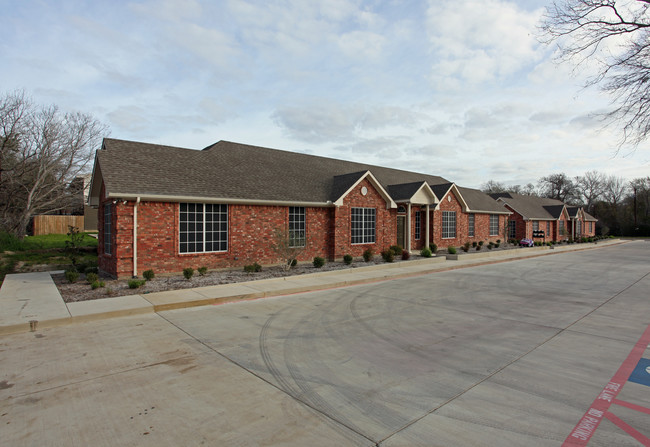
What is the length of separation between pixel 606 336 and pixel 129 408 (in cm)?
819

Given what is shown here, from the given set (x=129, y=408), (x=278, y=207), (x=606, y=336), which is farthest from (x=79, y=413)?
(x=278, y=207)

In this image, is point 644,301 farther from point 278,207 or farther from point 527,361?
point 278,207

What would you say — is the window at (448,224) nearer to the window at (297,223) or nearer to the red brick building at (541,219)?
the window at (297,223)

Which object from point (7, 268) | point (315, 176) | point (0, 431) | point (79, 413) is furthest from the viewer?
point (315, 176)

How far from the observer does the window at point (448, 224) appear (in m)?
26.1

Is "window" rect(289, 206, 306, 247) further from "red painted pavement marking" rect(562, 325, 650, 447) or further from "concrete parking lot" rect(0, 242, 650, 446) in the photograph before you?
"red painted pavement marking" rect(562, 325, 650, 447)

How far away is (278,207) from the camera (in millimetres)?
16328

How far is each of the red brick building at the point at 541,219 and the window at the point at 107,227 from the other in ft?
121

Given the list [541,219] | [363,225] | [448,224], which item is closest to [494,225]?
[448,224]

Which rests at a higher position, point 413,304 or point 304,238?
point 304,238

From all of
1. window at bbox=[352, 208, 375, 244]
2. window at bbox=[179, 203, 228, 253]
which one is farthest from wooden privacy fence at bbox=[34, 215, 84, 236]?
window at bbox=[352, 208, 375, 244]

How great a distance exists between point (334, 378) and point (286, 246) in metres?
10.4

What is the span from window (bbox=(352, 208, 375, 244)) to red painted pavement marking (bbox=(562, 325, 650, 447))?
45.7 feet

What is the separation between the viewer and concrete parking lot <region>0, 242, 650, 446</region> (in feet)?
11.6
